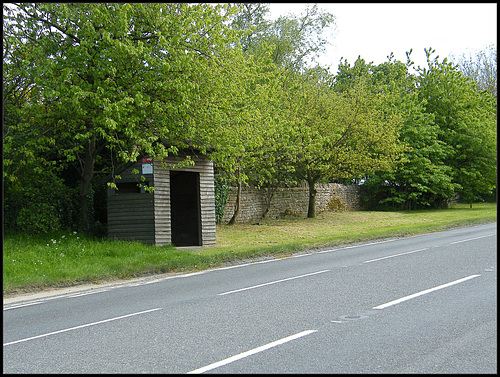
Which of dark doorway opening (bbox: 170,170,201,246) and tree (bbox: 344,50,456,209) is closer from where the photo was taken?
dark doorway opening (bbox: 170,170,201,246)

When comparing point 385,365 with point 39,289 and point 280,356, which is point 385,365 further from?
point 39,289

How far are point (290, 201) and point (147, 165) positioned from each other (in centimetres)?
1958

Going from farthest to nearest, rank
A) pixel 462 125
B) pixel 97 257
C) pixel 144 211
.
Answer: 1. pixel 462 125
2. pixel 144 211
3. pixel 97 257

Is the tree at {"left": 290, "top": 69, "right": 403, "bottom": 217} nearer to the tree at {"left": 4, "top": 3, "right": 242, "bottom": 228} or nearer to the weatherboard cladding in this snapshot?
the weatherboard cladding

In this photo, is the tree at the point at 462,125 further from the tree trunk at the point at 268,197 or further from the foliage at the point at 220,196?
the foliage at the point at 220,196

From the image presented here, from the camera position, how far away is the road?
5.47m

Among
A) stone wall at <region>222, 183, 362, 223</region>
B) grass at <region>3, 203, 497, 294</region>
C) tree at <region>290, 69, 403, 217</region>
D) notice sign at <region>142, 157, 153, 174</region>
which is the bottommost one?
grass at <region>3, 203, 497, 294</region>

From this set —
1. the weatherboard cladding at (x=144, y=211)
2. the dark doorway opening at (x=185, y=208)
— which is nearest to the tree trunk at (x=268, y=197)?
the dark doorway opening at (x=185, y=208)

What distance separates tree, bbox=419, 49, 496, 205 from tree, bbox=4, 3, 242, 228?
30.8 m

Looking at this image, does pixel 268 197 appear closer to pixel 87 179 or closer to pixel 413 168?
pixel 413 168

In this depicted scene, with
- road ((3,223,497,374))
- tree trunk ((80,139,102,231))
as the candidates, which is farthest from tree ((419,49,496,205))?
road ((3,223,497,374))

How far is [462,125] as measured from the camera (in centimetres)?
4275

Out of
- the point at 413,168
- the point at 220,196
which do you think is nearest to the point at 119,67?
the point at 220,196

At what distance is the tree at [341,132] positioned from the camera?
103ft
